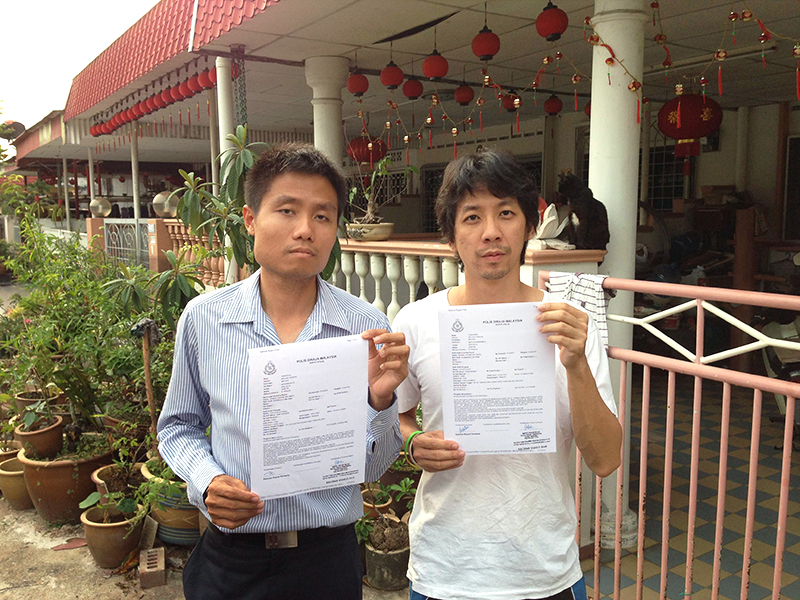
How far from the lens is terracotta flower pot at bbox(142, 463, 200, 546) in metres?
3.47

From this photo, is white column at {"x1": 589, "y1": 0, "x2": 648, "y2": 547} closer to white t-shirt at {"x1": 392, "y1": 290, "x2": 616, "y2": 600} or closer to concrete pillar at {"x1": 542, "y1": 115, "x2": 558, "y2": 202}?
white t-shirt at {"x1": 392, "y1": 290, "x2": 616, "y2": 600}

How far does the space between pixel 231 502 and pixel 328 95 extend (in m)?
5.51

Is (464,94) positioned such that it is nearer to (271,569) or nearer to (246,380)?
(246,380)

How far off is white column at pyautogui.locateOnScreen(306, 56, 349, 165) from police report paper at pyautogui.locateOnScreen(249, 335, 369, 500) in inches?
200

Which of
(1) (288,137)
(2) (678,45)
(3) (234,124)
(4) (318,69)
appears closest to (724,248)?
(2) (678,45)

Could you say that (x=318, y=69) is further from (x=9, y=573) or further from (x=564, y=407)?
(x=564, y=407)

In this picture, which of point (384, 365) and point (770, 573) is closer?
point (384, 365)

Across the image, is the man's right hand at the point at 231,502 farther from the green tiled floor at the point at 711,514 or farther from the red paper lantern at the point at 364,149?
the red paper lantern at the point at 364,149

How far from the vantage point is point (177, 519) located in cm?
353

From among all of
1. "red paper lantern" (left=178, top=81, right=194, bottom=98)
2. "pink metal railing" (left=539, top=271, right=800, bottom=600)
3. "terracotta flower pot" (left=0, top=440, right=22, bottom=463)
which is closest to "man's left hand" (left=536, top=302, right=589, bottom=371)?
"pink metal railing" (left=539, top=271, right=800, bottom=600)

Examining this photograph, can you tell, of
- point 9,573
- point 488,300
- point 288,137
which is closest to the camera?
point 488,300

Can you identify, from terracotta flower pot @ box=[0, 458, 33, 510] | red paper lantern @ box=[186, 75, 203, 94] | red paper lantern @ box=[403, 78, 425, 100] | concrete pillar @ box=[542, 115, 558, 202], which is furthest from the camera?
concrete pillar @ box=[542, 115, 558, 202]

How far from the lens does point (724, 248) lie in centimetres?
861

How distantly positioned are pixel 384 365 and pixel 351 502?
380 millimetres
